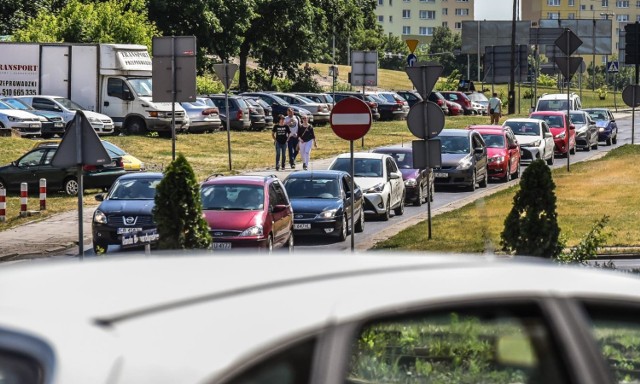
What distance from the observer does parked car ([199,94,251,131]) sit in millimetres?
56094

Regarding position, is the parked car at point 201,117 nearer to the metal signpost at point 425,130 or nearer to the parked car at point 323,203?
the parked car at point 323,203

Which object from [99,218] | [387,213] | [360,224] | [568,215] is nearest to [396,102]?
[387,213]

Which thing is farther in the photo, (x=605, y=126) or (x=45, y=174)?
(x=605, y=126)

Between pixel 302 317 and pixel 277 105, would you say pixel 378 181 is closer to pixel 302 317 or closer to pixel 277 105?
pixel 302 317

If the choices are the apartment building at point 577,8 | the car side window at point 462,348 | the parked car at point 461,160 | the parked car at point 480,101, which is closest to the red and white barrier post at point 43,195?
the parked car at point 461,160

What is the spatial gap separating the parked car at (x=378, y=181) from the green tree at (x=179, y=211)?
474 inches

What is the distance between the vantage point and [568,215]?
28.3 metres

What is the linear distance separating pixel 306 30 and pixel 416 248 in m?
52.7

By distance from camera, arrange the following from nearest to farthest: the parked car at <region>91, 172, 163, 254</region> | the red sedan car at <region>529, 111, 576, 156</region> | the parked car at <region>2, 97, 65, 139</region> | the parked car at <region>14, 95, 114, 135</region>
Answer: the parked car at <region>91, 172, 163, 254</region> < the parked car at <region>2, 97, 65, 139</region> < the parked car at <region>14, 95, 114, 135</region> < the red sedan car at <region>529, 111, 576, 156</region>

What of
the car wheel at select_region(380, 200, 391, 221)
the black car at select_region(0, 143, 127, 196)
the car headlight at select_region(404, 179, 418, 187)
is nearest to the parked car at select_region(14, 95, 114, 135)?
the black car at select_region(0, 143, 127, 196)

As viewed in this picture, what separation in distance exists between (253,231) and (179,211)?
413cm

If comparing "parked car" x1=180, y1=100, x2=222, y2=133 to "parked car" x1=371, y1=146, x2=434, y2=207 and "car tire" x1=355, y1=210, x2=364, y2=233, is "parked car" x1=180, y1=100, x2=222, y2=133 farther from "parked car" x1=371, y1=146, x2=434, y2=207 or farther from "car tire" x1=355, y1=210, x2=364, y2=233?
"car tire" x1=355, y1=210, x2=364, y2=233

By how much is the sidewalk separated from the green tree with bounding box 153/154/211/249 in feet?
19.7

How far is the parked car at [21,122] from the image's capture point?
44500mm
